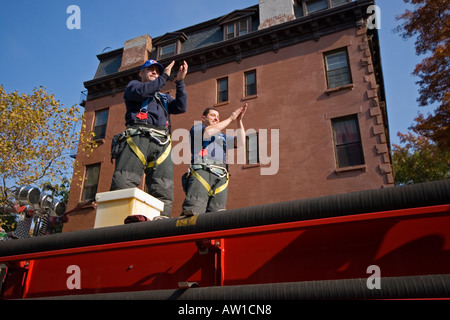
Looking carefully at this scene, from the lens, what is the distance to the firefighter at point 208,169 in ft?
12.4

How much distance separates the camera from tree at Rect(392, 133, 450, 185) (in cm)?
2458

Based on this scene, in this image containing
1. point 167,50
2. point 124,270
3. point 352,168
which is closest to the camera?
point 124,270

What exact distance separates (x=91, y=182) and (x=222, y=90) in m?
8.15

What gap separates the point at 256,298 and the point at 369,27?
15078 mm

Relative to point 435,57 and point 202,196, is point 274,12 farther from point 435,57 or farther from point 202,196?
point 202,196

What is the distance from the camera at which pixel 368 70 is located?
43.4 feet

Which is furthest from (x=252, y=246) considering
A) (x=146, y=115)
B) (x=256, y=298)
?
(x=146, y=115)

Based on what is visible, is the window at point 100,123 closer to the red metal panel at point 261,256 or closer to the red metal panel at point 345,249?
the red metal panel at point 261,256

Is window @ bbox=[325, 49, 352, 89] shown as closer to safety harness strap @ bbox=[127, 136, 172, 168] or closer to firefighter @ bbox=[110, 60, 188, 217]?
firefighter @ bbox=[110, 60, 188, 217]

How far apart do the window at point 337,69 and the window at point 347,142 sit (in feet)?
5.44

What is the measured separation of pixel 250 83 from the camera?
1585 centimetres

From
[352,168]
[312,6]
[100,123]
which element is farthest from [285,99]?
[100,123]
